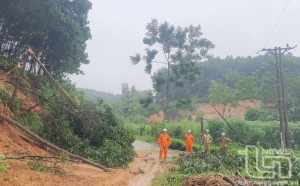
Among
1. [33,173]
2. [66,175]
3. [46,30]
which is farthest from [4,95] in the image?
[46,30]

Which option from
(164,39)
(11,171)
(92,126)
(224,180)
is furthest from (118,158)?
(164,39)

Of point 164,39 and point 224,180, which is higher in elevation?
point 164,39

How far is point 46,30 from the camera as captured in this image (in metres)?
16.7

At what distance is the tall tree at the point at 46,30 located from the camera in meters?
15.8

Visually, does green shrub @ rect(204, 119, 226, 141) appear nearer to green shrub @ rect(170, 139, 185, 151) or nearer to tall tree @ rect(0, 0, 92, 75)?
green shrub @ rect(170, 139, 185, 151)

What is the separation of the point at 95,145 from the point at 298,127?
14987mm

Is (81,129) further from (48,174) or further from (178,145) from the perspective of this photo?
(178,145)

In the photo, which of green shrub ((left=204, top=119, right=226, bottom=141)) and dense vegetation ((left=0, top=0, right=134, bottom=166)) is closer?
dense vegetation ((left=0, top=0, right=134, bottom=166))

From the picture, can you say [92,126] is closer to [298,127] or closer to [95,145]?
[95,145]

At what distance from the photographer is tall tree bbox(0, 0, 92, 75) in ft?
51.7

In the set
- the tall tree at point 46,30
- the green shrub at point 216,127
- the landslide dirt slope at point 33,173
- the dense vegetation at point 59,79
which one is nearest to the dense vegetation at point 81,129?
the dense vegetation at point 59,79

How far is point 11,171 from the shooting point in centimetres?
624

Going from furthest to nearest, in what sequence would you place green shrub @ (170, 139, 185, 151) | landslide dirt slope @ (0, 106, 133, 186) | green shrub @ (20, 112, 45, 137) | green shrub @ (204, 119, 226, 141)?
green shrub @ (204, 119, 226, 141) → green shrub @ (170, 139, 185, 151) → green shrub @ (20, 112, 45, 137) → landslide dirt slope @ (0, 106, 133, 186)

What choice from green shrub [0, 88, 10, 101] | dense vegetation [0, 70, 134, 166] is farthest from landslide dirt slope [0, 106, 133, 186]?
green shrub [0, 88, 10, 101]
